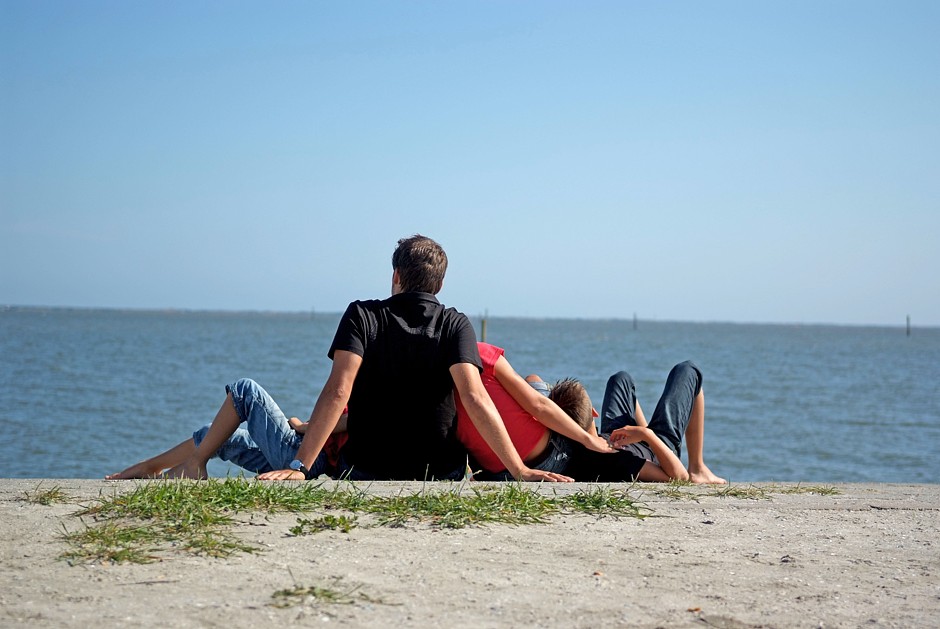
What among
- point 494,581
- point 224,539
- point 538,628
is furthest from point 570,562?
point 224,539

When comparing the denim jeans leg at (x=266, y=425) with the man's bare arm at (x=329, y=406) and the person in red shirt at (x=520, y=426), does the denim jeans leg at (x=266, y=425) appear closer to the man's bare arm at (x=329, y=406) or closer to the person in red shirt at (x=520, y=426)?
the man's bare arm at (x=329, y=406)

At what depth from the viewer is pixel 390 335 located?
190 inches

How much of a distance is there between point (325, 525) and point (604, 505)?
Answer: 55.2 inches

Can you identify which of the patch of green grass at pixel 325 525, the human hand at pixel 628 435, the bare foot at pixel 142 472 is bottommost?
the bare foot at pixel 142 472

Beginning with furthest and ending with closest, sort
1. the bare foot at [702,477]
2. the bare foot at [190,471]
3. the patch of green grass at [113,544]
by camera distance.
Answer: the bare foot at [702,477], the bare foot at [190,471], the patch of green grass at [113,544]

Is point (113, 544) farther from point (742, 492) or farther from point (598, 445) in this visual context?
point (742, 492)

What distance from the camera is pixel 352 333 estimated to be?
475cm

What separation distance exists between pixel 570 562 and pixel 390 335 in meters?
1.81

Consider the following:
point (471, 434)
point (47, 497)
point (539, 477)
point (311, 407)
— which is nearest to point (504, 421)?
point (471, 434)

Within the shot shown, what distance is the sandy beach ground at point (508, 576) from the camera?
2869 millimetres

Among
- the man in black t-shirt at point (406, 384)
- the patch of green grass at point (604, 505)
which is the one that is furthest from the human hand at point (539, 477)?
the patch of green grass at point (604, 505)

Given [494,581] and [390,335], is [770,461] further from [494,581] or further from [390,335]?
[494,581]

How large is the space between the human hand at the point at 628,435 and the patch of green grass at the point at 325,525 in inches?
88.1

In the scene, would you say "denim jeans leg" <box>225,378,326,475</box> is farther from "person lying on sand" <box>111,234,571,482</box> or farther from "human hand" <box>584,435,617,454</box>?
"human hand" <box>584,435,617,454</box>
